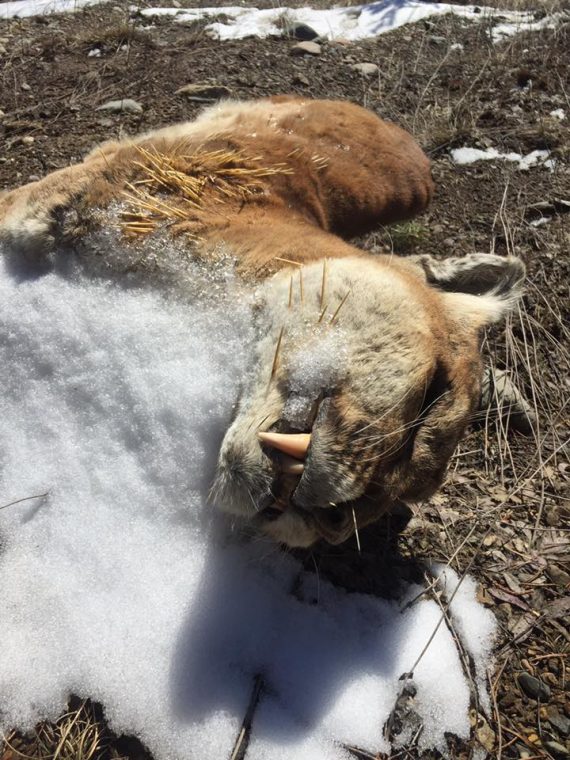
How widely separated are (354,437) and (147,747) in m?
1.22

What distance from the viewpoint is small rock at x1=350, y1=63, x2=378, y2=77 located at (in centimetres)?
630

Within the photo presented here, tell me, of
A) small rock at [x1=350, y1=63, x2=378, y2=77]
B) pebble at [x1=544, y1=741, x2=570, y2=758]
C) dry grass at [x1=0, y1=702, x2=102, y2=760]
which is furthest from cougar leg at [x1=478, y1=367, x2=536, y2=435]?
small rock at [x1=350, y1=63, x2=378, y2=77]

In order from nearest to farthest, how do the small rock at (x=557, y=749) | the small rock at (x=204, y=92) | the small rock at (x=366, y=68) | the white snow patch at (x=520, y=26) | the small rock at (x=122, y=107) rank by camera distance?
1. the small rock at (x=557, y=749)
2. the small rock at (x=122, y=107)
3. the small rock at (x=204, y=92)
4. the small rock at (x=366, y=68)
5. the white snow patch at (x=520, y=26)

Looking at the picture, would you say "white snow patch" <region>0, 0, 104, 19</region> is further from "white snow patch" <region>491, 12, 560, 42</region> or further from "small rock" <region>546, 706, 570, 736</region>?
"small rock" <region>546, 706, 570, 736</region>

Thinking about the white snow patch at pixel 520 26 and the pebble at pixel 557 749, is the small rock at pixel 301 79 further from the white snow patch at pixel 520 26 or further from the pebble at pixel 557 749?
the pebble at pixel 557 749

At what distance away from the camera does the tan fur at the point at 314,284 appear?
1.76 m

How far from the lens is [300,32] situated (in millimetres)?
6883

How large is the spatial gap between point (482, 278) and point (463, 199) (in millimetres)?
2268

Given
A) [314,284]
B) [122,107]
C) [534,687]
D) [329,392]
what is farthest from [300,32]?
[534,687]

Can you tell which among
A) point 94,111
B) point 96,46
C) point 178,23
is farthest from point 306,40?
point 94,111

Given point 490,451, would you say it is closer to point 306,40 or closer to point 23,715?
point 23,715

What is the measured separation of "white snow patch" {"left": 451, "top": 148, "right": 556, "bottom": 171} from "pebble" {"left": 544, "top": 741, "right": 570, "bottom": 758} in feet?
14.2

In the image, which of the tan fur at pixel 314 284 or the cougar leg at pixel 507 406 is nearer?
the tan fur at pixel 314 284

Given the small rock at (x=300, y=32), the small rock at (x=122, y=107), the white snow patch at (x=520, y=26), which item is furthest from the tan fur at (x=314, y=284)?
the white snow patch at (x=520, y=26)
